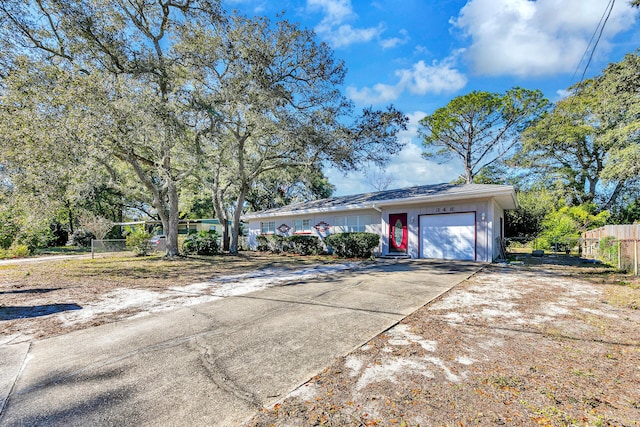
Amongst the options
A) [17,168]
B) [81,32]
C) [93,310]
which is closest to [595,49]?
[93,310]

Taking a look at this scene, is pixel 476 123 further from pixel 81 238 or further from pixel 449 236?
pixel 81 238

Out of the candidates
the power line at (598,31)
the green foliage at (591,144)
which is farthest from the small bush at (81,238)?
the green foliage at (591,144)

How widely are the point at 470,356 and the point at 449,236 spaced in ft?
33.0

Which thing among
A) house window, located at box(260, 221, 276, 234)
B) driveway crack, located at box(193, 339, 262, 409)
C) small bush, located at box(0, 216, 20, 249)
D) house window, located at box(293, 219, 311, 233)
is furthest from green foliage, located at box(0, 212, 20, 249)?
driveway crack, located at box(193, 339, 262, 409)

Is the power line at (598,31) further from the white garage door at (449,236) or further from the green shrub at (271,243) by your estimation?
the green shrub at (271,243)

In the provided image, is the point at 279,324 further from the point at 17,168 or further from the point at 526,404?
the point at 17,168

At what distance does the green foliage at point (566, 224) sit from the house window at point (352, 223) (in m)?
12.0

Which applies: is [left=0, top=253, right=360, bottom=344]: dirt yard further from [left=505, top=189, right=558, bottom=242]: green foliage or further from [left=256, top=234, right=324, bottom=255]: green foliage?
[left=505, top=189, right=558, bottom=242]: green foliage

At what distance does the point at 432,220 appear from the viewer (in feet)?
41.5

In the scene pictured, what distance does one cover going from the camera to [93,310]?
5129 mm

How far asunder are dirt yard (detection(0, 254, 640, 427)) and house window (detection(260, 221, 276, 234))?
1254cm

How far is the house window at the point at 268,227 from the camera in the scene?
1927 cm

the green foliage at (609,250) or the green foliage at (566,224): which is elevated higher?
the green foliage at (566,224)

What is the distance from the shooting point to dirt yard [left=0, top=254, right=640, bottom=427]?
2.13 m
